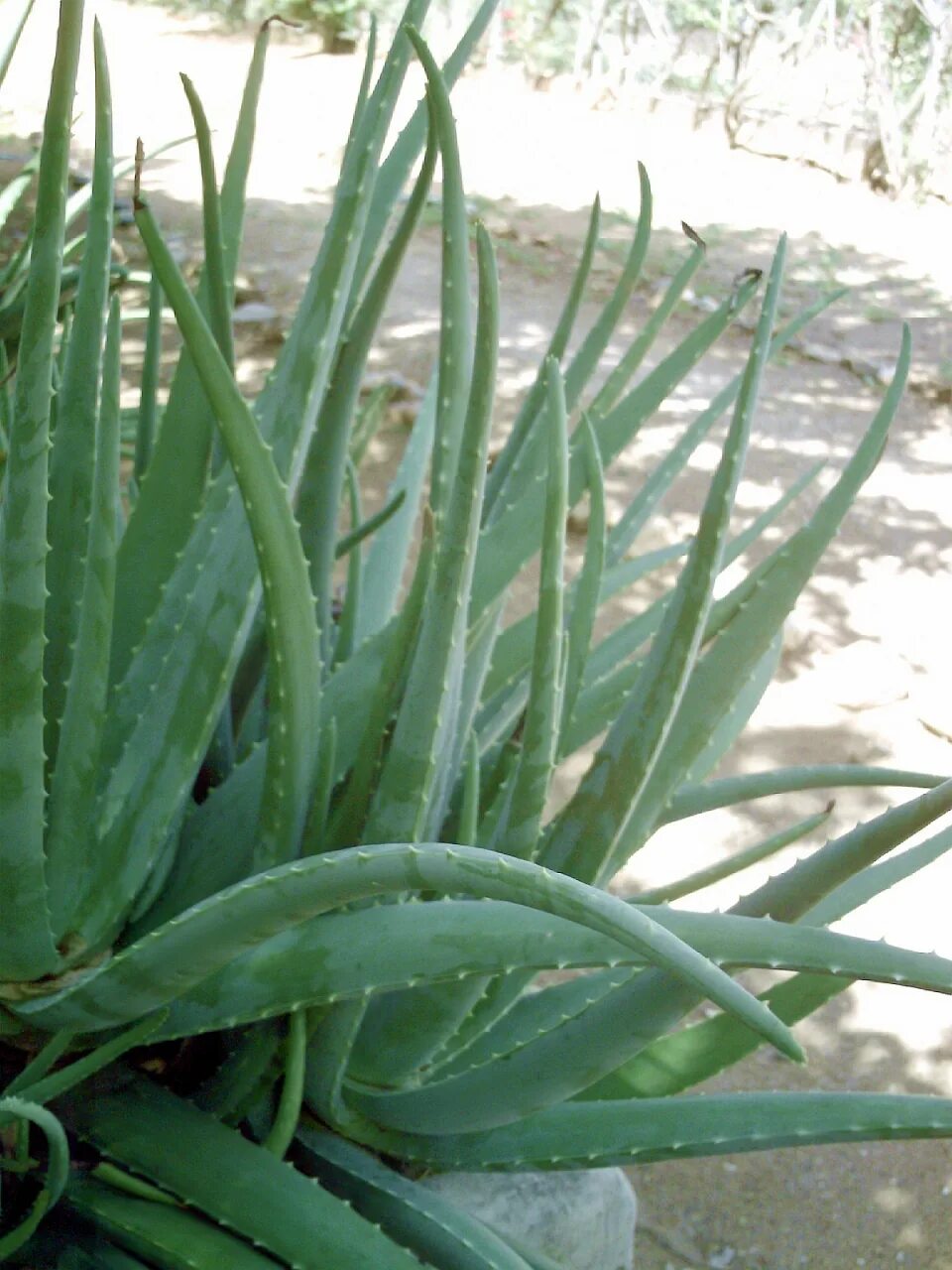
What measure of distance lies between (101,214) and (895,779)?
29.8 inches

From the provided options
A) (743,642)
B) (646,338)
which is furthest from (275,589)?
(646,338)

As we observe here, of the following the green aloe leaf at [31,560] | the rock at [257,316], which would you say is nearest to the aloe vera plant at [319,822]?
the green aloe leaf at [31,560]

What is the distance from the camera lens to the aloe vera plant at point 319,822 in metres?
0.73

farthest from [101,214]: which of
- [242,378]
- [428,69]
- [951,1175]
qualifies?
[242,378]

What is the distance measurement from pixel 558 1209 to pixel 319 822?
57cm

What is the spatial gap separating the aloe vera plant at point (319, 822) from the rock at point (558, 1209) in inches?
7.6

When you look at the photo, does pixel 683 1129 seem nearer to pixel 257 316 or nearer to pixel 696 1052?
pixel 696 1052

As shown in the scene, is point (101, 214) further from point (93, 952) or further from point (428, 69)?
point (93, 952)

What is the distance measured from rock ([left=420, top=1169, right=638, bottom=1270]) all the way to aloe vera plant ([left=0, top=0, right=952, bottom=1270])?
0.63 feet

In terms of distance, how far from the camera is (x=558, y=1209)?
4.02 ft

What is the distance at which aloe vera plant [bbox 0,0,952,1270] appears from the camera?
2.38ft

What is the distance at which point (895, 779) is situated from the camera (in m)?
1.09

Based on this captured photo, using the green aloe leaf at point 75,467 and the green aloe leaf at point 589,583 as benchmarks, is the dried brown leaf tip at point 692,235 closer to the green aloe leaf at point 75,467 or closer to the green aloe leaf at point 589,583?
the green aloe leaf at point 589,583

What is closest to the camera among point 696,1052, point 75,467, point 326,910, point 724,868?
point 326,910
